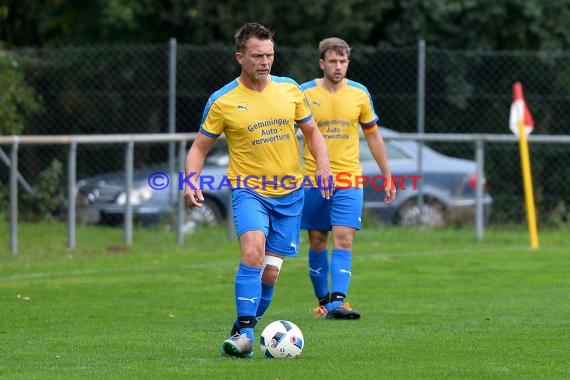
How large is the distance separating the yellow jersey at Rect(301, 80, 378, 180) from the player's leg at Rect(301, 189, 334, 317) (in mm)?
237

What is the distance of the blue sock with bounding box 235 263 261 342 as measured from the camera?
28.2ft

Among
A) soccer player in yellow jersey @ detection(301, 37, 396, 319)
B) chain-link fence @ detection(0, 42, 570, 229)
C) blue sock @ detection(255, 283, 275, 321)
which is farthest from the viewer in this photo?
chain-link fence @ detection(0, 42, 570, 229)

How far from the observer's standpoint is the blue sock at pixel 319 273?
36.9 feet

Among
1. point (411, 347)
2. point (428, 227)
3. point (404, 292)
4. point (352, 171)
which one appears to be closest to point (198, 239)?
point (428, 227)

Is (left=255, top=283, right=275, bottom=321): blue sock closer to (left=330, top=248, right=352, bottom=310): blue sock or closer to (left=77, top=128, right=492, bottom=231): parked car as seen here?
(left=330, top=248, right=352, bottom=310): blue sock

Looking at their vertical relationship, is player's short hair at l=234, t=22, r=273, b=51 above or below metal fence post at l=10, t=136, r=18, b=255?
above

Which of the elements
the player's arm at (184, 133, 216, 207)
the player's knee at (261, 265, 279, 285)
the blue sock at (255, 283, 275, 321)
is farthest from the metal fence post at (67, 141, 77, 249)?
the player's arm at (184, 133, 216, 207)

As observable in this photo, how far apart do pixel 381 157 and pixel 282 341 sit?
3.05 metres

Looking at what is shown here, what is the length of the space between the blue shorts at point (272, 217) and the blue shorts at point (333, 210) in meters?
2.07

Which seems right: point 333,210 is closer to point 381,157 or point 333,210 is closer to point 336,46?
point 381,157

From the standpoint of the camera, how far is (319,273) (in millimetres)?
11305

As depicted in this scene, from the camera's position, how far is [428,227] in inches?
758

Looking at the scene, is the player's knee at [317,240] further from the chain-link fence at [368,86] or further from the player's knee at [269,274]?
the chain-link fence at [368,86]

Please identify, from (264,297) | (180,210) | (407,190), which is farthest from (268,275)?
(407,190)
